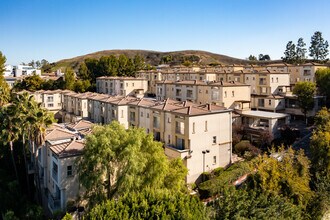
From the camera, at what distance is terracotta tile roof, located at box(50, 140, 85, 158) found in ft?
96.4

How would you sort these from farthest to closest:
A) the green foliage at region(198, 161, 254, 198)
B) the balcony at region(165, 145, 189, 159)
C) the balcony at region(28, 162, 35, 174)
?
the balcony at region(28, 162, 35, 174) < the balcony at region(165, 145, 189, 159) < the green foliage at region(198, 161, 254, 198)

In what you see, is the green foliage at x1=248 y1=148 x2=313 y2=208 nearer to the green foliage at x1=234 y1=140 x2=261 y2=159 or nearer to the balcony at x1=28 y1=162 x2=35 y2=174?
the green foliage at x1=234 y1=140 x2=261 y2=159

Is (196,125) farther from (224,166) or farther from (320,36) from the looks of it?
(320,36)

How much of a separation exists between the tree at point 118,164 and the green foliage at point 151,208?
11.3 ft

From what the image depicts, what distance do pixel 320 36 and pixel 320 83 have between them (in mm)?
44823

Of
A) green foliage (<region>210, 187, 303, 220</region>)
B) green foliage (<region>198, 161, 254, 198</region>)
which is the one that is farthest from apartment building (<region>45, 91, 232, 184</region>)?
green foliage (<region>210, 187, 303, 220</region>)

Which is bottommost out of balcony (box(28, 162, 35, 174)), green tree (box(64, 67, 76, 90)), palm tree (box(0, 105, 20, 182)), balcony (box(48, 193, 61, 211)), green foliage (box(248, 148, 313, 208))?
balcony (box(48, 193, 61, 211))

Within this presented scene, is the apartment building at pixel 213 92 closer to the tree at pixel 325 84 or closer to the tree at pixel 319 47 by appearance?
the tree at pixel 325 84

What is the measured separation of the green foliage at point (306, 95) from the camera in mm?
52219

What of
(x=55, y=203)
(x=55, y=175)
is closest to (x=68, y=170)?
(x=55, y=175)

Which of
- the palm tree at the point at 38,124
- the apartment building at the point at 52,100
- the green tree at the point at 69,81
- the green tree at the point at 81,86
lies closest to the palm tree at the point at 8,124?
the palm tree at the point at 38,124

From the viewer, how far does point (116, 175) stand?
1111 inches

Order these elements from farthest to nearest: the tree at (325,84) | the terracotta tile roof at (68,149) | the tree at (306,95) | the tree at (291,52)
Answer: the tree at (291,52), the tree at (325,84), the tree at (306,95), the terracotta tile roof at (68,149)

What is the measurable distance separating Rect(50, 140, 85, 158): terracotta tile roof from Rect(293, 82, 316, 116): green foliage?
3952 centimetres
